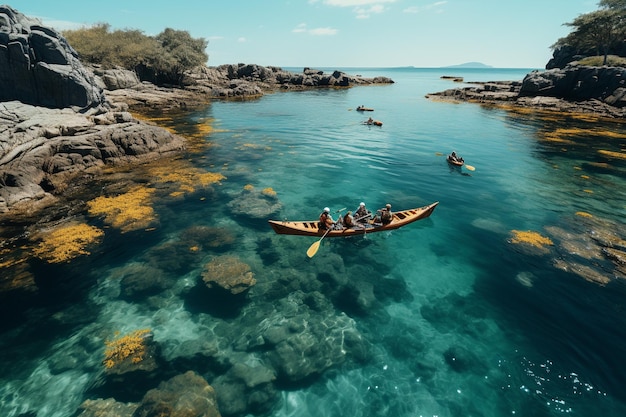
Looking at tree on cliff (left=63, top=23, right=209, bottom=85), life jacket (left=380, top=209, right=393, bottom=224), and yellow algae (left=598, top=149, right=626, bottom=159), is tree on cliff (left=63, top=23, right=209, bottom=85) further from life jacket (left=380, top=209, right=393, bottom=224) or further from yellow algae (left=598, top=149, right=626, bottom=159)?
yellow algae (left=598, top=149, right=626, bottom=159)

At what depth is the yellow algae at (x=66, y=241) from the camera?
693 inches

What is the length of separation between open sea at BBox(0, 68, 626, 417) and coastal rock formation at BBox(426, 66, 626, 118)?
50481mm

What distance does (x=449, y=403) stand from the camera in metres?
10.9

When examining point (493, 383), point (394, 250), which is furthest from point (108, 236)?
point (493, 383)

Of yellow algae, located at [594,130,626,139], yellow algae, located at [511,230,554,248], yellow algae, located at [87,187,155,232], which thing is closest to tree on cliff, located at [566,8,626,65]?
yellow algae, located at [594,130,626,139]

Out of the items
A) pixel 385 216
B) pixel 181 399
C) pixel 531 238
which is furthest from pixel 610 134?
pixel 181 399

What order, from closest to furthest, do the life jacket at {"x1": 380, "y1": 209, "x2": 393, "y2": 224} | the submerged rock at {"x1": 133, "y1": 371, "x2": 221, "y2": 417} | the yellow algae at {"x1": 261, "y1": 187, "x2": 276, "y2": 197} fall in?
the submerged rock at {"x1": 133, "y1": 371, "x2": 221, "y2": 417} → the life jacket at {"x1": 380, "y1": 209, "x2": 393, "y2": 224} → the yellow algae at {"x1": 261, "y1": 187, "x2": 276, "y2": 197}

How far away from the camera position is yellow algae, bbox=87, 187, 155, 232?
837 inches

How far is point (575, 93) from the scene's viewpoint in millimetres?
72375

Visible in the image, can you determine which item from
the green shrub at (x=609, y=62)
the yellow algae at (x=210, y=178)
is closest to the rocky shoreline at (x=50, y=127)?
the yellow algae at (x=210, y=178)

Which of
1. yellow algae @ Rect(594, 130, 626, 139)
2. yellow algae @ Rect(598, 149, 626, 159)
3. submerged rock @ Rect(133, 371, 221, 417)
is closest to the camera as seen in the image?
submerged rock @ Rect(133, 371, 221, 417)

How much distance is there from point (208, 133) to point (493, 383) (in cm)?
4595

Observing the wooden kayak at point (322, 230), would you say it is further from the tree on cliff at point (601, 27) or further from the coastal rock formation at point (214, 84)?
the tree on cliff at point (601, 27)

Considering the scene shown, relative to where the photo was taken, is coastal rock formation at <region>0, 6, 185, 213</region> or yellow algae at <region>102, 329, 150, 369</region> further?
coastal rock formation at <region>0, 6, 185, 213</region>
